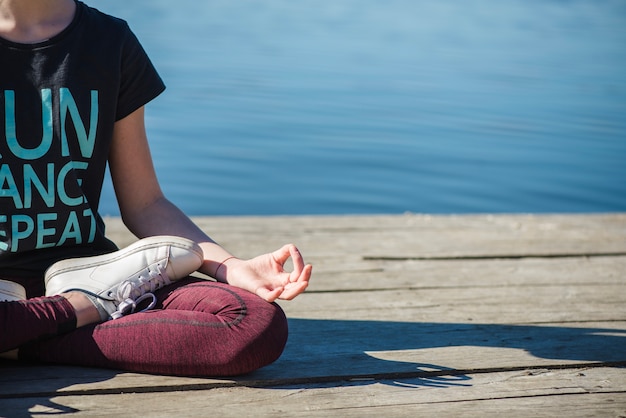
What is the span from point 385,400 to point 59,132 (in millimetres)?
959

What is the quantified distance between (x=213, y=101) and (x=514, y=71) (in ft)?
12.8

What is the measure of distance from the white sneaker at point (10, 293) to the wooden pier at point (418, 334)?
0.08 ft

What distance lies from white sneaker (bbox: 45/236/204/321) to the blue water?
10.9 ft

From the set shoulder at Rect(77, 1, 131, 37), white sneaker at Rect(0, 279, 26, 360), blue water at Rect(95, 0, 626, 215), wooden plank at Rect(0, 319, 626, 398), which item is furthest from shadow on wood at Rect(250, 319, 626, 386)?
blue water at Rect(95, 0, 626, 215)

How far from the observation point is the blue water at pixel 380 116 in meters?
6.20

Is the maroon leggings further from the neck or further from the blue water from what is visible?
the blue water

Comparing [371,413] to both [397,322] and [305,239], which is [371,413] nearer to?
[397,322]

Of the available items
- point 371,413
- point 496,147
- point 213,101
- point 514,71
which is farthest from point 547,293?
point 514,71

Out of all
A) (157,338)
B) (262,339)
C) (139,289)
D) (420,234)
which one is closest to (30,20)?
(139,289)

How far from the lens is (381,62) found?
433 inches

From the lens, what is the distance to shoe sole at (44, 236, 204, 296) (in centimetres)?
213

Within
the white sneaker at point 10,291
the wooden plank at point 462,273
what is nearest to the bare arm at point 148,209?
the white sneaker at point 10,291

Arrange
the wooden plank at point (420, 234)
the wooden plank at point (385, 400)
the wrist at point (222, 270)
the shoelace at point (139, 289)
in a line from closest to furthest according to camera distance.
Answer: the wooden plank at point (385, 400)
the shoelace at point (139, 289)
the wrist at point (222, 270)
the wooden plank at point (420, 234)

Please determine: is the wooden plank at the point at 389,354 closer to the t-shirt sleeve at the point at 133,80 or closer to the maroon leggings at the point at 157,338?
the maroon leggings at the point at 157,338
